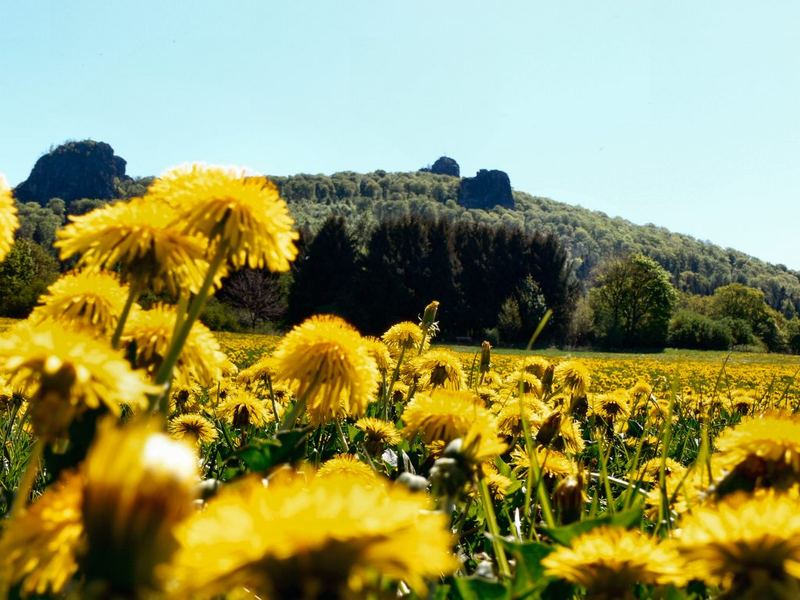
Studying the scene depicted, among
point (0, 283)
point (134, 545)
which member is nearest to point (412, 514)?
point (134, 545)

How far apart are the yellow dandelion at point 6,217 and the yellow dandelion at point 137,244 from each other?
0.26 feet

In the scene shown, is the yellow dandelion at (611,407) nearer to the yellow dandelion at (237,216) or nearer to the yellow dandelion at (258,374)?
the yellow dandelion at (258,374)

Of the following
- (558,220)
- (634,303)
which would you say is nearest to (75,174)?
(558,220)

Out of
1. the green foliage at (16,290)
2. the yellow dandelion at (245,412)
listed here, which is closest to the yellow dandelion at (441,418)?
the yellow dandelion at (245,412)

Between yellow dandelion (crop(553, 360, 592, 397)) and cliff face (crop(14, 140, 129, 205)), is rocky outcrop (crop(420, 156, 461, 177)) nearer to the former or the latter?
cliff face (crop(14, 140, 129, 205))

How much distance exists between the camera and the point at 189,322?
3.03 ft

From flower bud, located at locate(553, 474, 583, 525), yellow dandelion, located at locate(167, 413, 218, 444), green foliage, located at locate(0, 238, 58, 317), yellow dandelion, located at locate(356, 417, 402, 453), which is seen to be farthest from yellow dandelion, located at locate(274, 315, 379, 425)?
green foliage, located at locate(0, 238, 58, 317)

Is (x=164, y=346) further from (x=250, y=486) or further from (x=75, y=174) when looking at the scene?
(x=75, y=174)

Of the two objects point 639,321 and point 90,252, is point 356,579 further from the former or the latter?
point 639,321

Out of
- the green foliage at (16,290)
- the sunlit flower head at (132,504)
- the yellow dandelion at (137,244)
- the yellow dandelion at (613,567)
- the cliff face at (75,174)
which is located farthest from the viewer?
the cliff face at (75,174)

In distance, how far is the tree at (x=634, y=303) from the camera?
49.8 meters

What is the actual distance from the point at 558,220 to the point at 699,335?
10842cm

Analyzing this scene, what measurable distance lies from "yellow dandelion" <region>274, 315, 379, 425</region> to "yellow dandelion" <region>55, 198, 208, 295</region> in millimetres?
331

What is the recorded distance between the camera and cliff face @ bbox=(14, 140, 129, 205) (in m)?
182
